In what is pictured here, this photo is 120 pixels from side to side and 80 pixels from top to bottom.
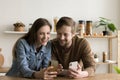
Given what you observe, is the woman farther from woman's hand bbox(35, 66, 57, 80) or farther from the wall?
the wall

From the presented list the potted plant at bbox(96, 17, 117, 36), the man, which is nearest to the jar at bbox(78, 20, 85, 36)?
the potted plant at bbox(96, 17, 117, 36)

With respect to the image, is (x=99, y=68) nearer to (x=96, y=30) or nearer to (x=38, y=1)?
(x=96, y=30)

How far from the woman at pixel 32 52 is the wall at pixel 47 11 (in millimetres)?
2317

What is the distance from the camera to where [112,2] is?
15.0 ft

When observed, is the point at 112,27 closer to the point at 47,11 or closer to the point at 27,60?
the point at 47,11

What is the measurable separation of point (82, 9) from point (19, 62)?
2.84 metres

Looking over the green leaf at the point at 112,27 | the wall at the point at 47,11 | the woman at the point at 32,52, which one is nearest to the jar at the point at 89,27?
the wall at the point at 47,11

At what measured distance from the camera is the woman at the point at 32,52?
1.82m

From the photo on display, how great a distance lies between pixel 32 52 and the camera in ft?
6.26

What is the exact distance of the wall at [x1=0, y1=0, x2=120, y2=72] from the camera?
421cm

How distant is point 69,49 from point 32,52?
0.36 meters

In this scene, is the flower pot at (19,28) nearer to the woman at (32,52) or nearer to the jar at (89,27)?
the jar at (89,27)

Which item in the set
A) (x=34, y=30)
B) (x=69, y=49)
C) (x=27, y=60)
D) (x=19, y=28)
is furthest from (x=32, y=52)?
(x=19, y=28)

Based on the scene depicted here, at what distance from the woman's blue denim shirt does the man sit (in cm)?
15
